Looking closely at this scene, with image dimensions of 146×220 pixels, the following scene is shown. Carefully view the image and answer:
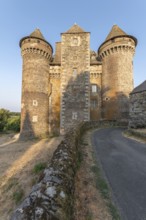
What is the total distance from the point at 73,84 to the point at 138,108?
36.4ft

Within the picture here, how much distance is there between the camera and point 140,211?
122 inches

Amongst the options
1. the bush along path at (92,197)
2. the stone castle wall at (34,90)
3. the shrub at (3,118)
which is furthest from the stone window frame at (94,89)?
the shrub at (3,118)

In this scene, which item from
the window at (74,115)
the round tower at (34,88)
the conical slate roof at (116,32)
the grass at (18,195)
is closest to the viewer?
the grass at (18,195)

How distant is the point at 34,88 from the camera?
72.3 ft

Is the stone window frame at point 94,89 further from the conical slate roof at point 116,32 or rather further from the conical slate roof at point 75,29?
the conical slate roof at point 75,29

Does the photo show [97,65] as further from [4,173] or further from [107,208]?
[107,208]

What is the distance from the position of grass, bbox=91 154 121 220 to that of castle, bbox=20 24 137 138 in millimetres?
16355

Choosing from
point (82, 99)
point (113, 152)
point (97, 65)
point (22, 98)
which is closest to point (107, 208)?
point (113, 152)

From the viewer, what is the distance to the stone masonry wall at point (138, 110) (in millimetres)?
13876

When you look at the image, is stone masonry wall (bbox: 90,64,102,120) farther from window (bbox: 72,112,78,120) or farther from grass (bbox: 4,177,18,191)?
grass (bbox: 4,177,18,191)

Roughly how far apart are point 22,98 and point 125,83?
16372mm

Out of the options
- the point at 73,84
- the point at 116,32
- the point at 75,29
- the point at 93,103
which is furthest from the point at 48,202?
the point at 75,29

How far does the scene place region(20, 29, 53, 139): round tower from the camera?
70.6 ft

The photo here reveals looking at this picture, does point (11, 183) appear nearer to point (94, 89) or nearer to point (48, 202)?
point (48, 202)
